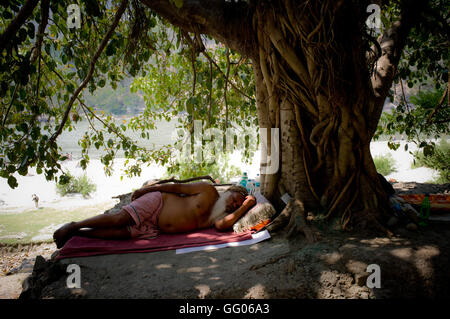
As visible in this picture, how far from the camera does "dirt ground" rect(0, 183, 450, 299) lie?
2.13 m

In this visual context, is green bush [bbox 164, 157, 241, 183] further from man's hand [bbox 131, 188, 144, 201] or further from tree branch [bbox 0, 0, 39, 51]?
tree branch [bbox 0, 0, 39, 51]

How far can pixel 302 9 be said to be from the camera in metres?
2.91

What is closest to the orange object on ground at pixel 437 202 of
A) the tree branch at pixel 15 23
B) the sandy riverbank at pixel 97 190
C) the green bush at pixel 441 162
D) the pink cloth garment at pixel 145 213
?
the pink cloth garment at pixel 145 213

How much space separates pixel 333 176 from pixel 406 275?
1.28 m

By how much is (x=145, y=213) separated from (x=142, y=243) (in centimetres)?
36

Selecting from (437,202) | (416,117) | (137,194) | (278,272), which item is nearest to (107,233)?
(137,194)

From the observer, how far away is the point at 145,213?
3.38 m

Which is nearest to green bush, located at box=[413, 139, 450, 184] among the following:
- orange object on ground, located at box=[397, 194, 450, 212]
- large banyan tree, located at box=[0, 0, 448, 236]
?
orange object on ground, located at box=[397, 194, 450, 212]

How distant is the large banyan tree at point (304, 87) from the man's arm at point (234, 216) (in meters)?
0.29

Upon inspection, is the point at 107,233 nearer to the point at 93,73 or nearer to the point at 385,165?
the point at 93,73
